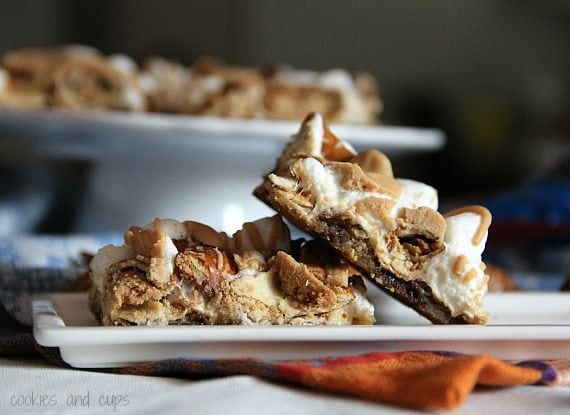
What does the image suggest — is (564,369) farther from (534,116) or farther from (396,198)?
(534,116)

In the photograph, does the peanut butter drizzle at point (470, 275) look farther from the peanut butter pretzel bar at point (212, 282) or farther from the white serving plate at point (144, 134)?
the white serving plate at point (144, 134)

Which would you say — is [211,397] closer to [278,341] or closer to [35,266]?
[278,341]

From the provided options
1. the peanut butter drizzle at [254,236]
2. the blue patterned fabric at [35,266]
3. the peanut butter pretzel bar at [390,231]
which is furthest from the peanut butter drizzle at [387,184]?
the blue patterned fabric at [35,266]

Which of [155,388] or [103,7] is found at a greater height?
[103,7]

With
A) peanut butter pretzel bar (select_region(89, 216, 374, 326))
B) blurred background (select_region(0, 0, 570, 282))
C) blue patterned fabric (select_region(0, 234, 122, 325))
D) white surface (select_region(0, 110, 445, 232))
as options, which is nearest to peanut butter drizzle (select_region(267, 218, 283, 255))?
peanut butter pretzel bar (select_region(89, 216, 374, 326))

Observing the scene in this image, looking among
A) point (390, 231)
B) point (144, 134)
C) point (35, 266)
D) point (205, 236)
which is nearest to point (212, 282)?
point (205, 236)

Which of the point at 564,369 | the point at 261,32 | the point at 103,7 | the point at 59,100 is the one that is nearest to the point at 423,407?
the point at 564,369

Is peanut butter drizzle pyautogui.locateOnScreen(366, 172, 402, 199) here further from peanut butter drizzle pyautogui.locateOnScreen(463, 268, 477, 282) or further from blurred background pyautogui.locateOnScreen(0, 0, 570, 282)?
blurred background pyautogui.locateOnScreen(0, 0, 570, 282)
